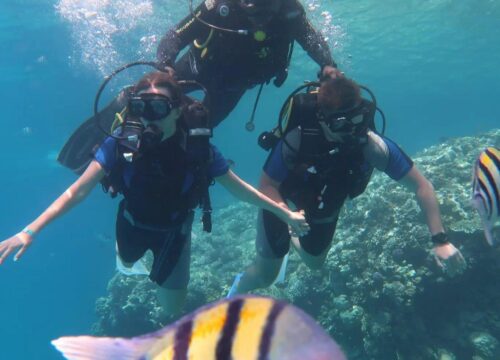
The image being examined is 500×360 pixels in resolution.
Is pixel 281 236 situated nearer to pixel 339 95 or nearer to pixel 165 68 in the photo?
pixel 339 95

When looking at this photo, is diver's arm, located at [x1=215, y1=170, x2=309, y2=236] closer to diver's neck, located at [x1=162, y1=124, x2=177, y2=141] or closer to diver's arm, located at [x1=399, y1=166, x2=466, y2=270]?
diver's neck, located at [x1=162, y1=124, x2=177, y2=141]

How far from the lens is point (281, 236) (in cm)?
621

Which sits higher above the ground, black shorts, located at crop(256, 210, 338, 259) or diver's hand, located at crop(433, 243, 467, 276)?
diver's hand, located at crop(433, 243, 467, 276)

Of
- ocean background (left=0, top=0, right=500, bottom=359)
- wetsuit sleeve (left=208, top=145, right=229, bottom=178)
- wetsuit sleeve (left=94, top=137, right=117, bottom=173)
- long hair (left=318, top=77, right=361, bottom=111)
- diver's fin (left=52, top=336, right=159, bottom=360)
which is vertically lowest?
ocean background (left=0, top=0, right=500, bottom=359)

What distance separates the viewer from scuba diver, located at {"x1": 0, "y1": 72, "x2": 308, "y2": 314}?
14.2 ft

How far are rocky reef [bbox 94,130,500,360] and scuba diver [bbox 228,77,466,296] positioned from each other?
3.25 meters

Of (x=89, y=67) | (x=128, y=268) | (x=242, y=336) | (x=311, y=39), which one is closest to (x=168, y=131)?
(x=128, y=268)

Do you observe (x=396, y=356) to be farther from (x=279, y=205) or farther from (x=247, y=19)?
(x=247, y=19)

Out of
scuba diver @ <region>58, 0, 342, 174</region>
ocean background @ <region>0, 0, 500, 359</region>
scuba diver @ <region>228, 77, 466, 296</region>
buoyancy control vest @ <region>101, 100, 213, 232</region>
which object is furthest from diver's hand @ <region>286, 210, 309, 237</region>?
ocean background @ <region>0, 0, 500, 359</region>

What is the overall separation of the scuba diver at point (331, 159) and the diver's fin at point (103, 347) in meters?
3.78

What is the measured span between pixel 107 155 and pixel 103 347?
365 cm

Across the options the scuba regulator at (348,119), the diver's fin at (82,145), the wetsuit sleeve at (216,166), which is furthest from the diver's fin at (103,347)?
the diver's fin at (82,145)

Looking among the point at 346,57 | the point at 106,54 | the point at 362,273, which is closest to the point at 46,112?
the point at 106,54

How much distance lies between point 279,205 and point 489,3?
1368 inches
